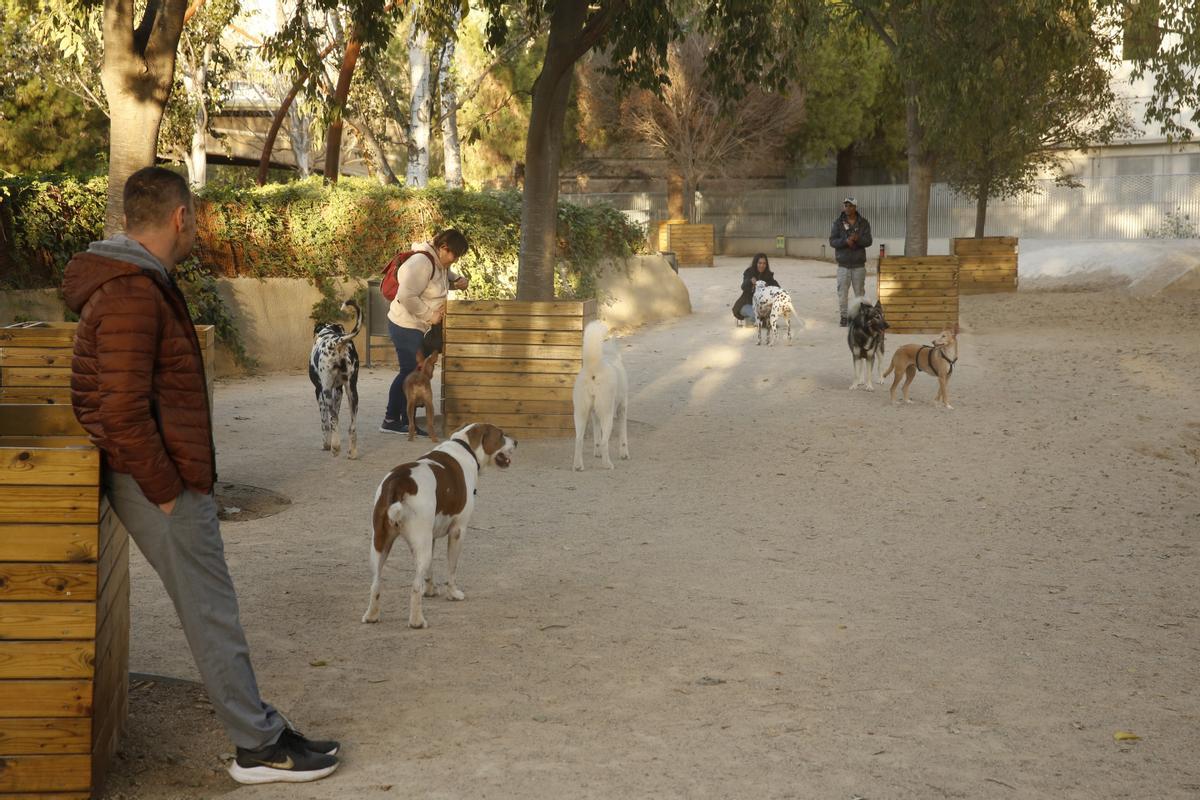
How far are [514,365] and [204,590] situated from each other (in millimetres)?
7746

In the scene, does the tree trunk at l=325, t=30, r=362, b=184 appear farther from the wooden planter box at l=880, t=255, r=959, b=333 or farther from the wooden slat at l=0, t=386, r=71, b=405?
the wooden planter box at l=880, t=255, r=959, b=333

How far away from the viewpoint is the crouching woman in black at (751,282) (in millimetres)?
21781

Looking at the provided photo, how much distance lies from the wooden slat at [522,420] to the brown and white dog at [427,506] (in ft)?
15.7

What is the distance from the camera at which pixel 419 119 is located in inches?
1043

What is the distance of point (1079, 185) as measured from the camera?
134 ft

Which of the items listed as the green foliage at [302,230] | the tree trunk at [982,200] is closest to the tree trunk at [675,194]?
the tree trunk at [982,200]

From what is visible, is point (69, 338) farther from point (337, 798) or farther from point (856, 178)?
point (856, 178)

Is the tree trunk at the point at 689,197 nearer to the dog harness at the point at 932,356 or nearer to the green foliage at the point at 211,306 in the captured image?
the green foliage at the point at 211,306

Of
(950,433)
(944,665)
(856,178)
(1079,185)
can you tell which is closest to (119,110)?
(944,665)

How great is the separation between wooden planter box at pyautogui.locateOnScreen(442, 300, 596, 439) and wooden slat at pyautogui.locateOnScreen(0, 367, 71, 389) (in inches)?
187

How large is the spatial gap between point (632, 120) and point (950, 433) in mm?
38374

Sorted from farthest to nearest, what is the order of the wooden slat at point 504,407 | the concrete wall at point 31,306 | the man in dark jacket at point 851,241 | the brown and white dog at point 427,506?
the man in dark jacket at point 851,241, the concrete wall at point 31,306, the wooden slat at point 504,407, the brown and white dog at point 427,506

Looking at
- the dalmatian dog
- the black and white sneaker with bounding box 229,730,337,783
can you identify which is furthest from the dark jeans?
the dalmatian dog

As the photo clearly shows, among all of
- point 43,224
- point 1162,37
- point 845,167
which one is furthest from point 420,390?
point 845,167
